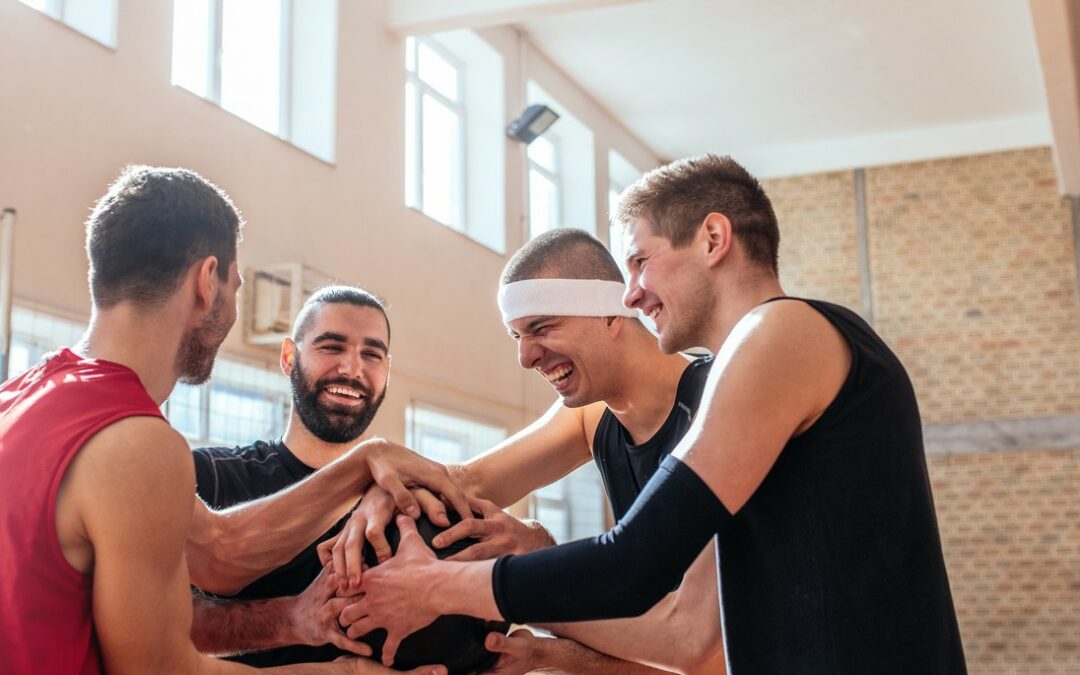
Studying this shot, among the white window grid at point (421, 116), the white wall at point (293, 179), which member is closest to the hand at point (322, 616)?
the white wall at point (293, 179)

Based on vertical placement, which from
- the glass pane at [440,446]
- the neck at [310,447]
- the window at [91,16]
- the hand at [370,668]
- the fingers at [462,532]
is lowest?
the glass pane at [440,446]

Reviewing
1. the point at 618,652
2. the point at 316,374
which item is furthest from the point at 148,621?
the point at 316,374

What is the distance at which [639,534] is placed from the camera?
1968mm

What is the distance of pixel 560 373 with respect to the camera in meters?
3.25

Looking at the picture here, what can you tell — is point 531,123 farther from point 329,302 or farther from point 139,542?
point 139,542

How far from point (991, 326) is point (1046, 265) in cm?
92

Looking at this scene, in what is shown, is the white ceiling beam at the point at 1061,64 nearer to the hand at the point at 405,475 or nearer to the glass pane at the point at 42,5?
the glass pane at the point at 42,5

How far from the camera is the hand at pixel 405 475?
2783 millimetres

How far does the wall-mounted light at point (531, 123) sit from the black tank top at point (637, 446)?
311 inches

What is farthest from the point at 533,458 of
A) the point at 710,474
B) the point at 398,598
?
the point at 710,474

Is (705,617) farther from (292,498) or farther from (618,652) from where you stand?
(292,498)

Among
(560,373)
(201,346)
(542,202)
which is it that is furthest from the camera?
(542,202)

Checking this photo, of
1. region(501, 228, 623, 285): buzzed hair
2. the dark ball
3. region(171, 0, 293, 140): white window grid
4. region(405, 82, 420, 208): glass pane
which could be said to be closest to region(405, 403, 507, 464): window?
region(405, 82, 420, 208): glass pane

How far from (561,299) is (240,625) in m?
1.16
